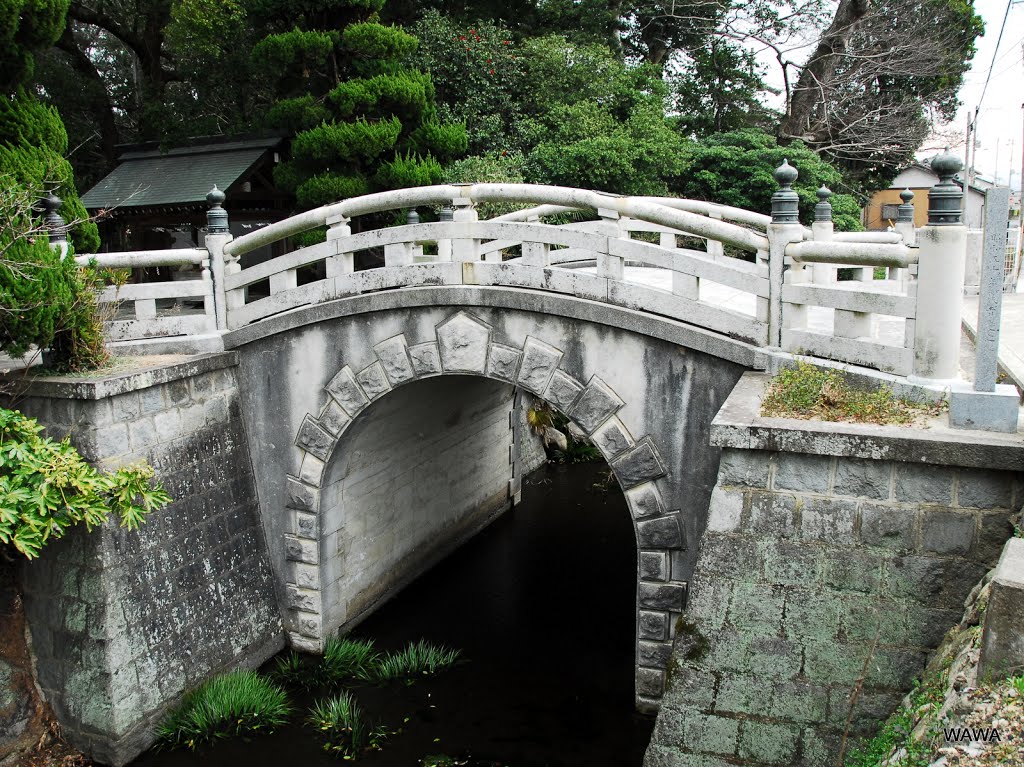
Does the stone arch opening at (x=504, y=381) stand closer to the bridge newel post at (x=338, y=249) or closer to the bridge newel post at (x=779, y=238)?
the bridge newel post at (x=338, y=249)

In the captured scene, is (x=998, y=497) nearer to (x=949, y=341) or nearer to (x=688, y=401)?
(x=949, y=341)

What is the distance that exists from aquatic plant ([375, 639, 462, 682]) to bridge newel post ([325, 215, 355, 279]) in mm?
4228

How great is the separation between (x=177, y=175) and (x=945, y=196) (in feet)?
44.8

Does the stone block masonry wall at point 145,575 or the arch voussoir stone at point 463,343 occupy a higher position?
the arch voussoir stone at point 463,343

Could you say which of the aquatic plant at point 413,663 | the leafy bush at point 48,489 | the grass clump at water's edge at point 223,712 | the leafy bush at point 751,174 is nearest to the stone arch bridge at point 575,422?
the grass clump at water's edge at point 223,712

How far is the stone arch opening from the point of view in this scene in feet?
26.4

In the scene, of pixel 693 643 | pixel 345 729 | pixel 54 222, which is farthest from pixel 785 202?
pixel 54 222

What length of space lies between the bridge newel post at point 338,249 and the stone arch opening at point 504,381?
3.02 feet

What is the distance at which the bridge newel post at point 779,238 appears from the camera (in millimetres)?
6996

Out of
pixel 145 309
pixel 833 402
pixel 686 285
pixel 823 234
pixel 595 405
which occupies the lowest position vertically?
pixel 595 405

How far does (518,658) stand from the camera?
10109 mm

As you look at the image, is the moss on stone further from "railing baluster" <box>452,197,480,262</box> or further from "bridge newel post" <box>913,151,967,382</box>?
"railing baluster" <box>452,197,480,262</box>

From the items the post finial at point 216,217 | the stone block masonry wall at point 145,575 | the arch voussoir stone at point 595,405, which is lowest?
the stone block masonry wall at point 145,575

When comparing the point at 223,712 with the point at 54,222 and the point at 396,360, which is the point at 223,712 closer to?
the point at 396,360
